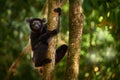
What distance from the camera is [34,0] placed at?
13094 millimetres

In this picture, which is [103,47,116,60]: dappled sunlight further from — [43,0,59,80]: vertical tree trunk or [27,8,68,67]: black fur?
[43,0,59,80]: vertical tree trunk

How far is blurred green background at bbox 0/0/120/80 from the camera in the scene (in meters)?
7.82

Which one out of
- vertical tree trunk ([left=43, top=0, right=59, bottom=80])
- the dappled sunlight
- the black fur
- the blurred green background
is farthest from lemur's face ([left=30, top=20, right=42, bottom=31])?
the dappled sunlight

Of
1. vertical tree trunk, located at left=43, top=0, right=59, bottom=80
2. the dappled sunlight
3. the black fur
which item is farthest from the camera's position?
the dappled sunlight

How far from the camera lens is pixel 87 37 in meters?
10.6

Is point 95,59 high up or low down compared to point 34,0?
down

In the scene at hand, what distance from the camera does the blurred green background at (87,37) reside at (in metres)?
7.82

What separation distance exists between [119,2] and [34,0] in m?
5.55

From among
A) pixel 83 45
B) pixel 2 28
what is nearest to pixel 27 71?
pixel 2 28

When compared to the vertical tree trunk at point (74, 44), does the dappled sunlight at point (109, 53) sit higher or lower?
lower

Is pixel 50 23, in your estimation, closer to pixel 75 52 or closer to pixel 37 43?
pixel 75 52

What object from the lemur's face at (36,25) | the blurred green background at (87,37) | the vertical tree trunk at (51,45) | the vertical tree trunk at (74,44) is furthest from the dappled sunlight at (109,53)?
the vertical tree trunk at (51,45)

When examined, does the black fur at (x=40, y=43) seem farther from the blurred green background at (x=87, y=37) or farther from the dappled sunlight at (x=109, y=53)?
the dappled sunlight at (x=109, y=53)

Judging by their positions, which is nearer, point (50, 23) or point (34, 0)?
point (50, 23)
